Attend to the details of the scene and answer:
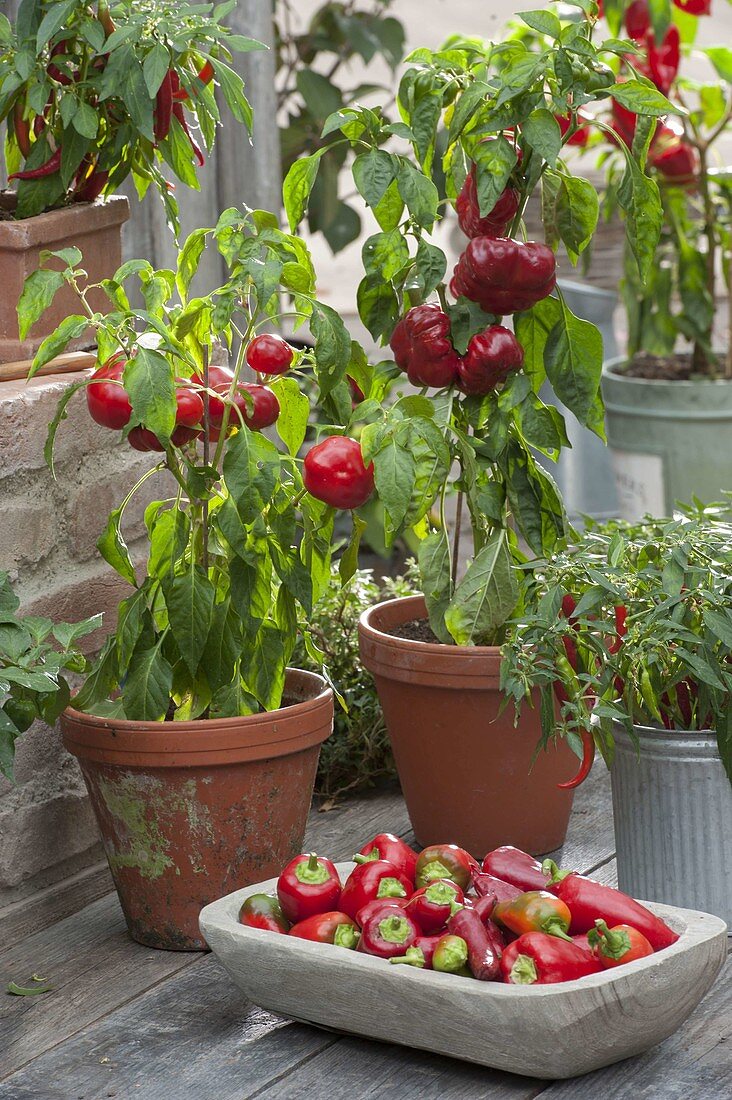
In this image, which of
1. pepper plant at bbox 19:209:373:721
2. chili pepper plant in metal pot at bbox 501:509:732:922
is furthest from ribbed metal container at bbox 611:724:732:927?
pepper plant at bbox 19:209:373:721

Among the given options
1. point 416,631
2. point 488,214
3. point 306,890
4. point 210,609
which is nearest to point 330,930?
point 306,890

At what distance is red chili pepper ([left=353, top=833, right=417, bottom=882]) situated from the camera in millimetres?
1808

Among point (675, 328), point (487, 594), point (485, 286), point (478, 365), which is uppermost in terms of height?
point (485, 286)

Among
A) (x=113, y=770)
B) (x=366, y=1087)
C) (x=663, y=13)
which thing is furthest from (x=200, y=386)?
(x=663, y=13)

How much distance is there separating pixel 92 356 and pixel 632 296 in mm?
2033

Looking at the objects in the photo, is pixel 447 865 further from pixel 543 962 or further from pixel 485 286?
pixel 485 286

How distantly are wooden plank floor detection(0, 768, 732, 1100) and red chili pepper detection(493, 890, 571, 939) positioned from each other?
161 mm

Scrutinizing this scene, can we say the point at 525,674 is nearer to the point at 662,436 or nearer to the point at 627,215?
the point at 627,215

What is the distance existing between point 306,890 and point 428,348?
28.6 inches

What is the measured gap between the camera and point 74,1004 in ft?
6.18

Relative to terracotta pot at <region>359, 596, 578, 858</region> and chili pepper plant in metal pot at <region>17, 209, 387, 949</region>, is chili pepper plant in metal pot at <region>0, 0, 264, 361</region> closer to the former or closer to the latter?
chili pepper plant in metal pot at <region>17, 209, 387, 949</region>

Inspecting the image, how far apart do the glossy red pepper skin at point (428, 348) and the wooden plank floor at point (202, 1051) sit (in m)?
0.80

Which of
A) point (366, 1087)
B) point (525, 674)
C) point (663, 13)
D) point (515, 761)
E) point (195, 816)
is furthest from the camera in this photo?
point (663, 13)

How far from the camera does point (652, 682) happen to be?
6.31ft
